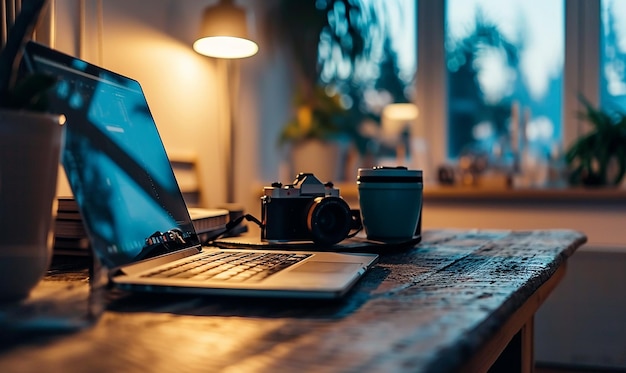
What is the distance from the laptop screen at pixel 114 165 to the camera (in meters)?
0.61

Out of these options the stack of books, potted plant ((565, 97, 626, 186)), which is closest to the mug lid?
the stack of books

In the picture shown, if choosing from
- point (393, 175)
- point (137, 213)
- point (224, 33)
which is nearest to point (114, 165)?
point (137, 213)

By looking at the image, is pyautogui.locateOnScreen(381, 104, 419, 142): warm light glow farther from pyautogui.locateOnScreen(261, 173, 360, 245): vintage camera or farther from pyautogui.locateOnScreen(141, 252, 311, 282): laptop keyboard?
pyautogui.locateOnScreen(141, 252, 311, 282): laptop keyboard

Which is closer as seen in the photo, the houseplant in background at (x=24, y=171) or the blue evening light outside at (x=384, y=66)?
the houseplant in background at (x=24, y=171)

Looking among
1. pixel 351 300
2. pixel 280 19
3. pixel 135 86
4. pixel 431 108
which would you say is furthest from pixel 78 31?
pixel 431 108

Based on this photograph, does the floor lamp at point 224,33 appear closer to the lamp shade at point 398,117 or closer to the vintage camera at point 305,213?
the vintage camera at point 305,213

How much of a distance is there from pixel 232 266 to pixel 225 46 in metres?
1.26

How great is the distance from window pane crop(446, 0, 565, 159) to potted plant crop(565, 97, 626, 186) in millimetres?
277

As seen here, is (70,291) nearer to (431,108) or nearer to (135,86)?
(135,86)

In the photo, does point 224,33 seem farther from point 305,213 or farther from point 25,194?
point 25,194

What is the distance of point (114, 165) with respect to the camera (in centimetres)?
68

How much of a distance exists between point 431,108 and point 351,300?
94.5 inches

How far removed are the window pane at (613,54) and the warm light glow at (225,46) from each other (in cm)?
157

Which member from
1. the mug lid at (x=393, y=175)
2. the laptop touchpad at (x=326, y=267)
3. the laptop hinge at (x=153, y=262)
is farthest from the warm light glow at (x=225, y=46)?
the laptop touchpad at (x=326, y=267)
